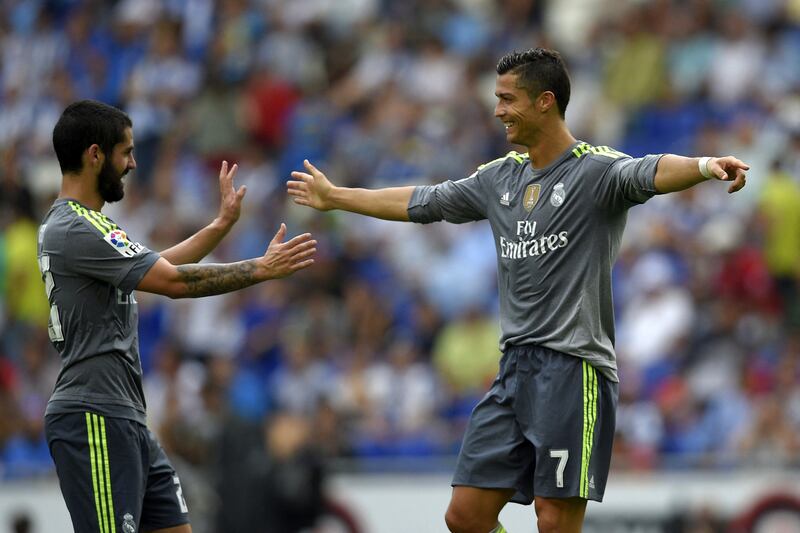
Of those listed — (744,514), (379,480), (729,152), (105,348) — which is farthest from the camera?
(729,152)

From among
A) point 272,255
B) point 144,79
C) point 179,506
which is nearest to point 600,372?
point 272,255

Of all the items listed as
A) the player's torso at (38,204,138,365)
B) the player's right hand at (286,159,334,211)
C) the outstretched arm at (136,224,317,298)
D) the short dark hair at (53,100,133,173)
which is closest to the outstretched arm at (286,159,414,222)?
the player's right hand at (286,159,334,211)

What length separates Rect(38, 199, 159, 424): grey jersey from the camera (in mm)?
7566

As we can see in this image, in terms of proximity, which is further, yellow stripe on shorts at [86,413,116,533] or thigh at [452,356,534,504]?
thigh at [452,356,534,504]

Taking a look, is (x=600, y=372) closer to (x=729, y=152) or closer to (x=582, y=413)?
(x=582, y=413)

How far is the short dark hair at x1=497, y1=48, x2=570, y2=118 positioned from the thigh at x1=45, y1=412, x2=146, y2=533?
2.76m

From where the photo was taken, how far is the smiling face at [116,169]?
778 centimetres

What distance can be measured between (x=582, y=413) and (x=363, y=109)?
1204 centimetres

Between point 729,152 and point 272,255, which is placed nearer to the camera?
point 272,255

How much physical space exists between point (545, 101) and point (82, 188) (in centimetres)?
248

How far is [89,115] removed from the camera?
7.75 m

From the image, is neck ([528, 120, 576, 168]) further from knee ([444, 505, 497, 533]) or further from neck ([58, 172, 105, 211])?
neck ([58, 172, 105, 211])

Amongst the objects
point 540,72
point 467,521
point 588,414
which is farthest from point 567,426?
point 540,72

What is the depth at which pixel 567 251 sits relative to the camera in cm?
788
